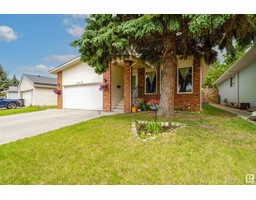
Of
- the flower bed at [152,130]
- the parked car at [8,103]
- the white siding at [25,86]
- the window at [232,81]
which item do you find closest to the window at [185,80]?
the flower bed at [152,130]

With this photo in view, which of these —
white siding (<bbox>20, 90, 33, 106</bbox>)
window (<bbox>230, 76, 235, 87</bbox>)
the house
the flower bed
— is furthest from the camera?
white siding (<bbox>20, 90, 33, 106</bbox>)

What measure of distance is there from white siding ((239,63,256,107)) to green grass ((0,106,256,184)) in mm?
8106

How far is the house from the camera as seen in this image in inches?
387

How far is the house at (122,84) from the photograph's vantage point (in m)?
9.84

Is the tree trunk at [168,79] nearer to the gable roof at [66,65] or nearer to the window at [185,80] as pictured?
the window at [185,80]

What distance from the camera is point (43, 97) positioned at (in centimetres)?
1880

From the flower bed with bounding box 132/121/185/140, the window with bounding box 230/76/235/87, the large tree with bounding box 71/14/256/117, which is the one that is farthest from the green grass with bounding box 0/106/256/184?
the window with bounding box 230/76/235/87

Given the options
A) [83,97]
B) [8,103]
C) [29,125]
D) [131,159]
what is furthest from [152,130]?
[8,103]

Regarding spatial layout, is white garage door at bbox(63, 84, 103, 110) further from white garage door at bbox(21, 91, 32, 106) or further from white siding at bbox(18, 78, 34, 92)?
white garage door at bbox(21, 91, 32, 106)

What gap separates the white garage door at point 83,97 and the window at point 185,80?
549 cm
